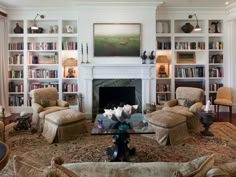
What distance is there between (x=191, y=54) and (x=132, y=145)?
3.89 m

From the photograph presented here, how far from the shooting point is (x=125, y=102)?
21.8ft

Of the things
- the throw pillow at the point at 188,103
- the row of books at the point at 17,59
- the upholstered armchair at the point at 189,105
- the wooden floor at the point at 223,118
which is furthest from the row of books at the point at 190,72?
the row of books at the point at 17,59

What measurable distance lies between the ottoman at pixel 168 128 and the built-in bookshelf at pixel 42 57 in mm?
3029

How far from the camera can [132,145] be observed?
418 cm

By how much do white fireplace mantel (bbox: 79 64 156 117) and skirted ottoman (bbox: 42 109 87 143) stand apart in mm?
1686

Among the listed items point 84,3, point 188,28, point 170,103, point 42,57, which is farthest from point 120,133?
point 188,28

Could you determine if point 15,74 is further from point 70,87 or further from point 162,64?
point 162,64

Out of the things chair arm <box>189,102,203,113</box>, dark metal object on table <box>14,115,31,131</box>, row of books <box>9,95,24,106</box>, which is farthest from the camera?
row of books <box>9,95,24,106</box>

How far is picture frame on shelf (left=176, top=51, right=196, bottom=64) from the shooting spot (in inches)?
276

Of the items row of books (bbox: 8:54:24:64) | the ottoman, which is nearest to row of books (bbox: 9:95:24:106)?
row of books (bbox: 8:54:24:64)

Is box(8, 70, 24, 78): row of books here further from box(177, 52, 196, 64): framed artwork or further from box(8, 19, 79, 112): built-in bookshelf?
box(177, 52, 196, 64): framed artwork

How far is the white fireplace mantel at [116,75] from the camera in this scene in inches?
250

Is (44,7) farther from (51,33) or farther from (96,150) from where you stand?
(96,150)

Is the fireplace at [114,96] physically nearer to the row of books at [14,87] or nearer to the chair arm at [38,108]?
the chair arm at [38,108]
